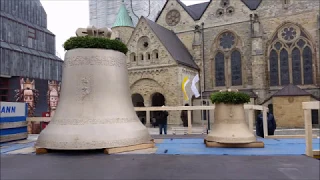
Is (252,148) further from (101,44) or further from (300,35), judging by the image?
(300,35)

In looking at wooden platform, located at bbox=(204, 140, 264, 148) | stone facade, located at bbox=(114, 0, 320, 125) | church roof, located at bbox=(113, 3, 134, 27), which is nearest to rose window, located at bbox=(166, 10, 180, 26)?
stone facade, located at bbox=(114, 0, 320, 125)

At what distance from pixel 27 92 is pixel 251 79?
19.9 metres

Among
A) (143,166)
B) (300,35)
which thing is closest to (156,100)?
(300,35)

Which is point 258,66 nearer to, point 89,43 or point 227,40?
point 227,40

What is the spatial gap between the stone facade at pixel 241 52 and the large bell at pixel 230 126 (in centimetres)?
1810

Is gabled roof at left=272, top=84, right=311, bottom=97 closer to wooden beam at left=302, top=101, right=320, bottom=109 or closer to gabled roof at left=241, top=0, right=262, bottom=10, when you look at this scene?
gabled roof at left=241, top=0, right=262, bottom=10

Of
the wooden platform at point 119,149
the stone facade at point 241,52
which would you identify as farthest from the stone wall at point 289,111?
the wooden platform at point 119,149

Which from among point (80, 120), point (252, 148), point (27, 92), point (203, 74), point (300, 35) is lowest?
point (252, 148)

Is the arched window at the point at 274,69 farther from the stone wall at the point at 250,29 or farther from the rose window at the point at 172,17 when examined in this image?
the rose window at the point at 172,17

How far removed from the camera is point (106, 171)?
6.29 metres

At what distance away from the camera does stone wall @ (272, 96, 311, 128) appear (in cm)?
2673

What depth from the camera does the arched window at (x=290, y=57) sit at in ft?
97.0

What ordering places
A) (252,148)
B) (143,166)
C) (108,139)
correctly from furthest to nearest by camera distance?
1. (252,148)
2. (108,139)
3. (143,166)

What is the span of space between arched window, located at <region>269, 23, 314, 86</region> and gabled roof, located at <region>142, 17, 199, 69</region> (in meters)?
7.34
